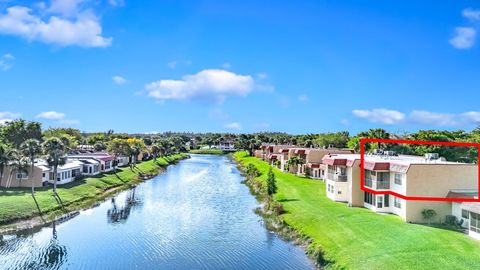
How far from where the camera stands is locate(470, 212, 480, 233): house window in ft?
103

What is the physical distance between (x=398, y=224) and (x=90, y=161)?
191 feet

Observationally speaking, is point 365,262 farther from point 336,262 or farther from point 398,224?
point 398,224

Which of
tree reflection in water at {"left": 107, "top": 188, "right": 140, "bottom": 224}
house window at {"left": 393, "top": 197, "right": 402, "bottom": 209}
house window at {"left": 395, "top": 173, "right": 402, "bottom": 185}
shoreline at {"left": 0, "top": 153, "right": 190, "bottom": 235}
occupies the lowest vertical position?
tree reflection in water at {"left": 107, "top": 188, "right": 140, "bottom": 224}

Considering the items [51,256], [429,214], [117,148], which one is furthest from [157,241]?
[117,148]

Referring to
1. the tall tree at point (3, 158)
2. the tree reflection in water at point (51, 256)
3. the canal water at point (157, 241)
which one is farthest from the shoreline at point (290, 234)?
the tall tree at point (3, 158)

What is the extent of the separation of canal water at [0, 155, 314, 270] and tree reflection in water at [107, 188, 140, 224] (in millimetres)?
93

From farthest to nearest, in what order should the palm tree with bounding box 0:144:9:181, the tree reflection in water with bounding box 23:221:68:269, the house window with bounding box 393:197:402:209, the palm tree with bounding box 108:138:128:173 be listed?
the palm tree with bounding box 108:138:128:173
the palm tree with bounding box 0:144:9:181
the house window with bounding box 393:197:402:209
the tree reflection in water with bounding box 23:221:68:269

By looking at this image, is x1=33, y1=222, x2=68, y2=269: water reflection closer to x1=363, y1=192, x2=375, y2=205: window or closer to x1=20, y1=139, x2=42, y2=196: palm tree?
x1=20, y1=139, x2=42, y2=196: palm tree

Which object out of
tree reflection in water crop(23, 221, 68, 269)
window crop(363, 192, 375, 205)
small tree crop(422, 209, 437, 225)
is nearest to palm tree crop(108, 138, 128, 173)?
tree reflection in water crop(23, 221, 68, 269)

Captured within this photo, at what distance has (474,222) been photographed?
31.9 m

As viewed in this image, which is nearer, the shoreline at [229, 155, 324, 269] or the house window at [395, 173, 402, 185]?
the shoreline at [229, 155, 324, 269]

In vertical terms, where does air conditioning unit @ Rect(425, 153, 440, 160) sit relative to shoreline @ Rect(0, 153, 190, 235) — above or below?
above

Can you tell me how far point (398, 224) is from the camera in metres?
35.5

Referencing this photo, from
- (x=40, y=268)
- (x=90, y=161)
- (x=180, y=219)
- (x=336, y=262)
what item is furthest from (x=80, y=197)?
(x=336, y=262)
